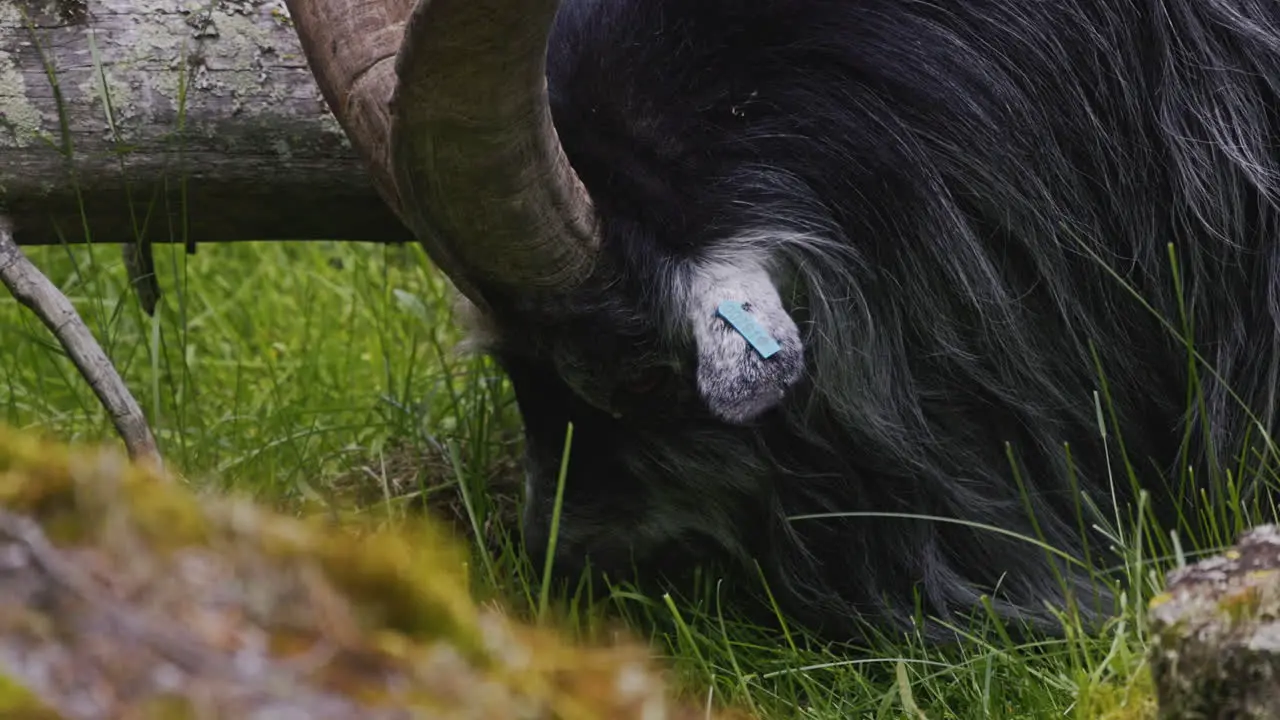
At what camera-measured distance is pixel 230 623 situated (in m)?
1.37

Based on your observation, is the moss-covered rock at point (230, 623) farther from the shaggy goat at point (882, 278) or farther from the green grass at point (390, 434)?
the shaggy goat at point (882, 278)

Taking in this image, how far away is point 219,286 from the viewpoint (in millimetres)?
5699

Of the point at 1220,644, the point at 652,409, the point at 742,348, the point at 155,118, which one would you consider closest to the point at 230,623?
the point at 1220,644

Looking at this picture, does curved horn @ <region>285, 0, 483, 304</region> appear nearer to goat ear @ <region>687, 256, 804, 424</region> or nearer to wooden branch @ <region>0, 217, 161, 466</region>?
goat ear @ <region>687, 256, 804, 424</region>

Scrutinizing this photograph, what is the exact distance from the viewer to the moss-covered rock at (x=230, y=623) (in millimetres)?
1290

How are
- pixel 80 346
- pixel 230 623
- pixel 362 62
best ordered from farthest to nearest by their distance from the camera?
pixel 80 346 → pixel 362 62 → pixel 230 623

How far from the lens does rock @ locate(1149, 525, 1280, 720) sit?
189 cm

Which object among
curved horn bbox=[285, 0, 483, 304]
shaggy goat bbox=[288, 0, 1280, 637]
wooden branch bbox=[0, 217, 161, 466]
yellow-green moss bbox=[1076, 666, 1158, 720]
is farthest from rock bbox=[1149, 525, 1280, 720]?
wooden branch bbox=[0, 217, 161, 466]

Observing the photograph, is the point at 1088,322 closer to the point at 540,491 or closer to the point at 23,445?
the point at 540,491

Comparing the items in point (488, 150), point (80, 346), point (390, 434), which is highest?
point (488, 150)

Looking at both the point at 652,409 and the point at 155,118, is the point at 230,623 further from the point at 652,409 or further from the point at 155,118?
the point at 155,118

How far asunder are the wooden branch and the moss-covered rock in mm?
1707

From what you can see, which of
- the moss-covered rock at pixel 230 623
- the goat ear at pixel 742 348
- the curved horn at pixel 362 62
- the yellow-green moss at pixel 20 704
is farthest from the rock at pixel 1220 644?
the curved horn at pixel 362 62

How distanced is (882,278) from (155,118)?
1.63 metres
